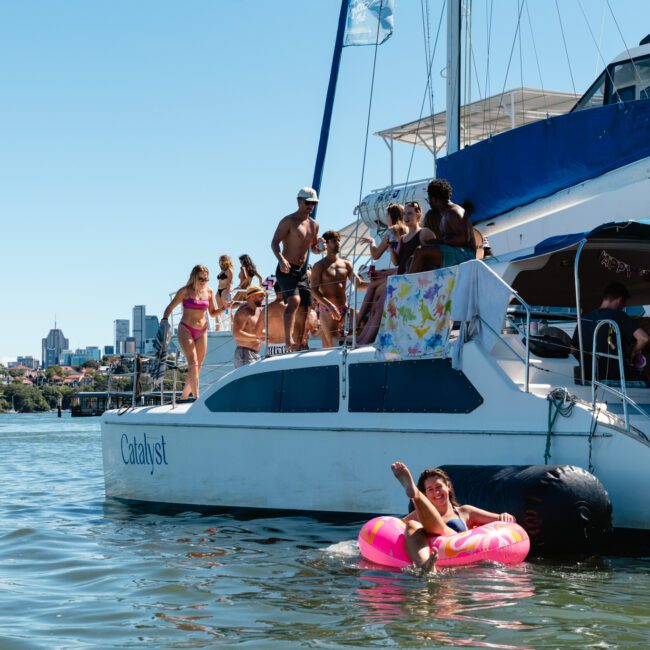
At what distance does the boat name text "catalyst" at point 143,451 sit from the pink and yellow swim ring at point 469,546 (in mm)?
4793

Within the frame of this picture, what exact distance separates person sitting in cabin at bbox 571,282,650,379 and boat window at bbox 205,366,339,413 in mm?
2525

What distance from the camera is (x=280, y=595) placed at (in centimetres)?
705

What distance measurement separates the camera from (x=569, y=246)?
8.88 m

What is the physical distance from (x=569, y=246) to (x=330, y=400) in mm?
2893

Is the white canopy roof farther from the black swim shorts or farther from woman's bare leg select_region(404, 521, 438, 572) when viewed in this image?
woman's bare leg select_region(404, 521, 438, 572)

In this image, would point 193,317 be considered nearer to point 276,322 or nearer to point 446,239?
point 276,322

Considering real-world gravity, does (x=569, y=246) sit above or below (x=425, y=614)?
above

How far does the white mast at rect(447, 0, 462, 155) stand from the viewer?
51.8 feet

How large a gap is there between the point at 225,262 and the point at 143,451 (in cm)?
298

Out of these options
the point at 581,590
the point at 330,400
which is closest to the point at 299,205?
the point at 330,400

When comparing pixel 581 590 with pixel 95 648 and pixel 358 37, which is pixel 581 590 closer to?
pixel 95 648

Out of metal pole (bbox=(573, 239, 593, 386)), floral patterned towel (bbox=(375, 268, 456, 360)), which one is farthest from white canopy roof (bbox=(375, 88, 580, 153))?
metal pole (bbox=(573, 239, 593, 386))

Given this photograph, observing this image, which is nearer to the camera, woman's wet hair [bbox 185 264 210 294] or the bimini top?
the bimini top

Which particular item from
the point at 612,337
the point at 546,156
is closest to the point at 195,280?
the point at 546,156
